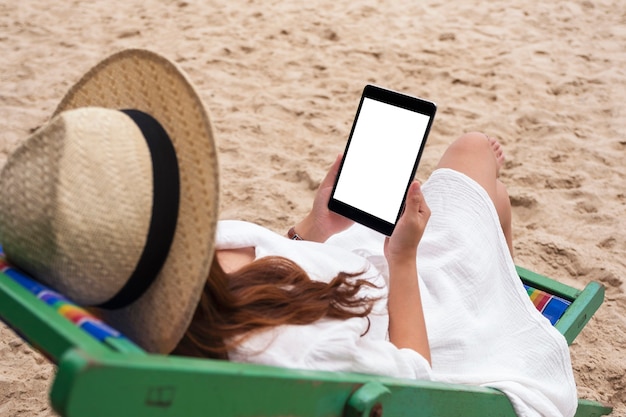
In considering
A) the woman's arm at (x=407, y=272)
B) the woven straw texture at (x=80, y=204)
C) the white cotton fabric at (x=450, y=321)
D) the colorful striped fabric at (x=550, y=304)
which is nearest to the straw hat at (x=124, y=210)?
the woven straw texture at (x=80, y=204)

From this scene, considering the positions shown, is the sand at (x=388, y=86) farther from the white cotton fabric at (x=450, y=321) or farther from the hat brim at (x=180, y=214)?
the hat brim at (x=180, y=214)

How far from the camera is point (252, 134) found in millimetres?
3225

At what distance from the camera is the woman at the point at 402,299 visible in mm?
1180

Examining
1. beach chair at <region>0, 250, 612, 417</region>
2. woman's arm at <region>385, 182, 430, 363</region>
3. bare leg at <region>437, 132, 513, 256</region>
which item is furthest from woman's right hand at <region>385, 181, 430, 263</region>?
bare leg at <region>437, 132, 513, 256</region>

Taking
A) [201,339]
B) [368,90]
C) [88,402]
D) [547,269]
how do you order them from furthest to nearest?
[547,269]
[368,90]
[201,339]
[88,402]

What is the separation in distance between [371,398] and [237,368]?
234 millimetres

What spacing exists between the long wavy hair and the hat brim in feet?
0.27

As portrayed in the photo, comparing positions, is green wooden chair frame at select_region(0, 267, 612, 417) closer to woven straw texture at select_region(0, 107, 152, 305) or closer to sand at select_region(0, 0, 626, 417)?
woven straw texture at select_region(0, 107, 152, 305)

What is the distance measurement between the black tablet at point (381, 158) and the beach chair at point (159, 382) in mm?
507

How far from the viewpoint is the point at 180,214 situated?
3.43 ft

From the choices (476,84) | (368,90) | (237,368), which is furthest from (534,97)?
(237,368)

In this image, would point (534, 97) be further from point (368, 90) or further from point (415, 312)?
point (415, 312)

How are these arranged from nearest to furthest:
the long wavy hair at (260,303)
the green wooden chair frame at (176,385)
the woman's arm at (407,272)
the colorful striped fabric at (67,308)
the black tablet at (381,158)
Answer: the green wooden chair frame at (176,385)
the colorful striped fabric at (67,308)
the long wavy hair at (260,303)
the woman's arm at (407,272)
the black tablet at (381,158)

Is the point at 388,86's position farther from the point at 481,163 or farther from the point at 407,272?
the point at 407,272
